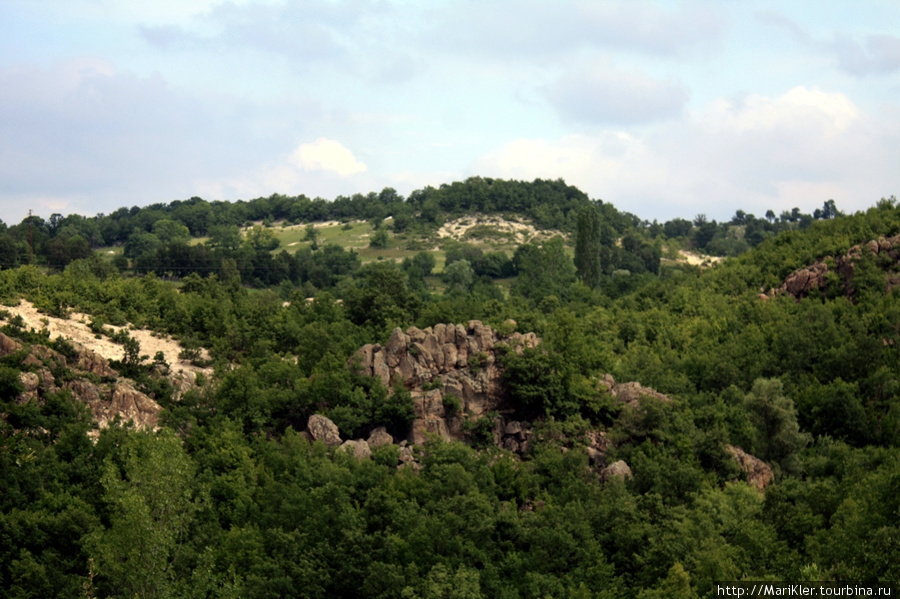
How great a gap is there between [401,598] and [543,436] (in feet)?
53.7

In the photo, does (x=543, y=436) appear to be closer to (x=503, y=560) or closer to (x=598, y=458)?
(x=598, y=458)

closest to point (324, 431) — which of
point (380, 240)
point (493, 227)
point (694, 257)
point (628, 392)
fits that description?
point (628, 392)

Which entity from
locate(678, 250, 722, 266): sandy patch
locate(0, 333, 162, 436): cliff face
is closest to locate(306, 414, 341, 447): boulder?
locate(0, 333, 162, 436): cliff face

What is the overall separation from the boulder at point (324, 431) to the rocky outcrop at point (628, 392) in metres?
15.2

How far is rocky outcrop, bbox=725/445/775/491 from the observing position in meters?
63.3

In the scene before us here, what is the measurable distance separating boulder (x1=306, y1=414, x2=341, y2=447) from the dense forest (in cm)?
68

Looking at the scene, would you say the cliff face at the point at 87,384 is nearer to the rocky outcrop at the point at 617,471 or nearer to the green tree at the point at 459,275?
the rocky outcrop at the point at 617,471

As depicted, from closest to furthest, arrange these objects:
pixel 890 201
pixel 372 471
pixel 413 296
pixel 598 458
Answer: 1. pixel 372 471
2. pixel 598 458
3. pixel 413 296
4. pixel 890 201

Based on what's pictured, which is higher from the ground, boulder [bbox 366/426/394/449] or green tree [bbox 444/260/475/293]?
green tree [bbox 444/260/475/293]

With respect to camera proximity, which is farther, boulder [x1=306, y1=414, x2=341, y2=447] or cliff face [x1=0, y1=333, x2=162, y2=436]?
cliff face [x1=0, y1=333, x2=162, y2=436]

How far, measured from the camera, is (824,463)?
6506 cm

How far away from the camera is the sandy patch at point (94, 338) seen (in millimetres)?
76125

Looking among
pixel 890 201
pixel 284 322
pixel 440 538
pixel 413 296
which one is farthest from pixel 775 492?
pixel 890 201

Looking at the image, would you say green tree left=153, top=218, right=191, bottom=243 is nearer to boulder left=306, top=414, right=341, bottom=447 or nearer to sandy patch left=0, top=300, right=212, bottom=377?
sandy patch left=0, top=300, right=212, bottom=377
